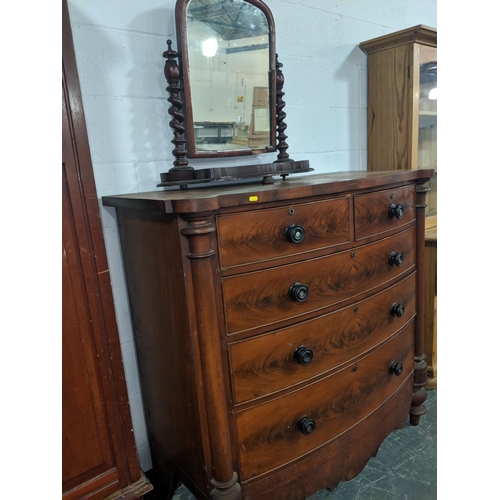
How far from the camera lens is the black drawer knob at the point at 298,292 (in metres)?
1.20

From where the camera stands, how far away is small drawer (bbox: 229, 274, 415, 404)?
118cm

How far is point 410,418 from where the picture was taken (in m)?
1.86

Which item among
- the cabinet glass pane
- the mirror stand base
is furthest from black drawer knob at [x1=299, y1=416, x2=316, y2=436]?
the cabinet glass pane

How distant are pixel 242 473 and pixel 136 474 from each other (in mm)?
345

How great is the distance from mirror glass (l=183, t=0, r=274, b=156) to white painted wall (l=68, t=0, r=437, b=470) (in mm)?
104

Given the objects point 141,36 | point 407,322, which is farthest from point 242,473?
point 141,36

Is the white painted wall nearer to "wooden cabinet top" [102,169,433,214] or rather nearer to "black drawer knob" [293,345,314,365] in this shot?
"wooden cabinet top" [102,169,433,214]

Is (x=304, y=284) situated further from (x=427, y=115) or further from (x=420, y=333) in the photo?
(x=427, y=115)

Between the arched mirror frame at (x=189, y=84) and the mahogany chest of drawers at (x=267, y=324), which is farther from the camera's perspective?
the arched mirror frame at (x=189, y=84)

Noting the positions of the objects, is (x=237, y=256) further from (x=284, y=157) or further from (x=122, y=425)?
(x=284, y=157)

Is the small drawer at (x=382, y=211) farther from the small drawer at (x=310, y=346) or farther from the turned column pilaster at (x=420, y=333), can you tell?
the small drawer at (x=310, y=346)

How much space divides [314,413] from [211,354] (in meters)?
0.47

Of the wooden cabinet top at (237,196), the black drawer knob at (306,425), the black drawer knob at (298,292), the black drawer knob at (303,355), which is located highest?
the wooden cabinet top at (237,196)

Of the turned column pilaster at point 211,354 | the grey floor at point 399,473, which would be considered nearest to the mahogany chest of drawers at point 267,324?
the turned column pilaster at point 211,354
